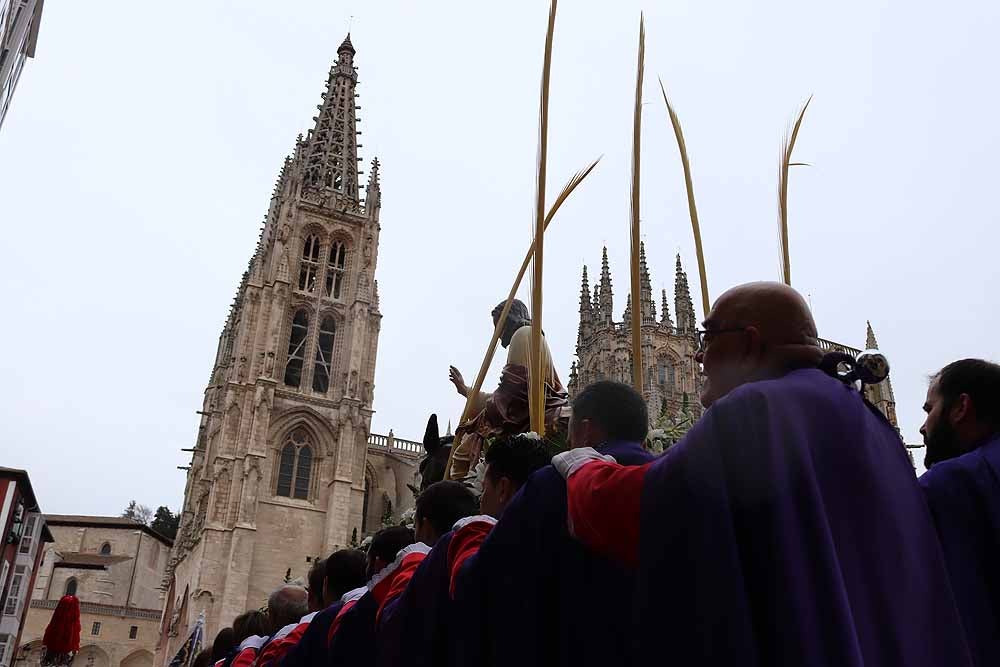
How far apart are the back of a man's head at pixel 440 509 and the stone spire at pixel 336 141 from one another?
40273 mm

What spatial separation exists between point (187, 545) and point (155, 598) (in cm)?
1602

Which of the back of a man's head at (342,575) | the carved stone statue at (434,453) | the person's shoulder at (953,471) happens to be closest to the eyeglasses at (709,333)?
the person's shoulder at (953,471)

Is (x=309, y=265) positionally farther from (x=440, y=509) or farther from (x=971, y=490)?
(x=971, y=490)

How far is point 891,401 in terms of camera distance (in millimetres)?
43969

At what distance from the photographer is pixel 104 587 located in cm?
4994

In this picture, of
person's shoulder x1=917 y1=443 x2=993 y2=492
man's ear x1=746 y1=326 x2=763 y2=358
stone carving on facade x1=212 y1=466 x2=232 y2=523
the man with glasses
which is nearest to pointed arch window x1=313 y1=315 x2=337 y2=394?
stone carving on facade x1=212 y1=466 x2=232 y2=523

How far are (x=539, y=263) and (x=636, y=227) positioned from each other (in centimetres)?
58

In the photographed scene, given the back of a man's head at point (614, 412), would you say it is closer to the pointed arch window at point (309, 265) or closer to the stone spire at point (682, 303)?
the pointed arch window at point (309, 265)

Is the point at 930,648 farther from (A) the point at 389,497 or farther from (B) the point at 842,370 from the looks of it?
(A) the point at 389,497

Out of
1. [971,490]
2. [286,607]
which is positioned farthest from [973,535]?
[286,607]

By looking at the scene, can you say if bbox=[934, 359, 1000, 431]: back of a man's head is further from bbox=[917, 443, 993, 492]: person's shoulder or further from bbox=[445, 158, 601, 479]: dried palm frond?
bbox=[445, 158, 601, 479]: dried palm frond

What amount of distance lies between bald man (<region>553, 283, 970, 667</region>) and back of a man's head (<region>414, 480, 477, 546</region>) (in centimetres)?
163

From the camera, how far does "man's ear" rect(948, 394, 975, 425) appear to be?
289 centimetres

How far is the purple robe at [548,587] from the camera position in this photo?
2.39 m
